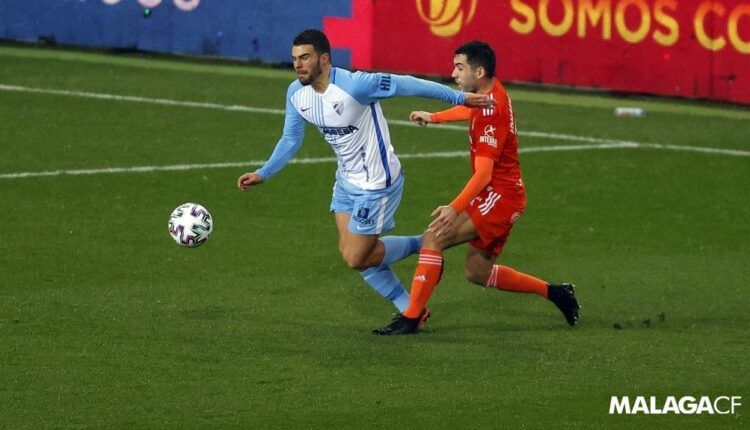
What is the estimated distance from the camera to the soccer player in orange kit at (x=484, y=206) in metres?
10.8

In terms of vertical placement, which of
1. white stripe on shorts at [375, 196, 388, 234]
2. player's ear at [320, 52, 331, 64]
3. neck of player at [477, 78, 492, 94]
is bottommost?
white stripe on shorts at [375, 196, 388, 234]

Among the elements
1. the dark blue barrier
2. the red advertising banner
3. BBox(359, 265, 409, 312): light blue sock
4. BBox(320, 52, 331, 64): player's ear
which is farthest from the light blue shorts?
the dark blue barrier

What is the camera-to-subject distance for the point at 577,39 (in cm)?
2195

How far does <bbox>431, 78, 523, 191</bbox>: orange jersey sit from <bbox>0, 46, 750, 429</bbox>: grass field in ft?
3.63

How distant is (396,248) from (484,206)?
776mm

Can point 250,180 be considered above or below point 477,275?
above

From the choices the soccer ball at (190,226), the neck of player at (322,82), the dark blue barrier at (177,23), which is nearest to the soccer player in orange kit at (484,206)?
the neck of player at (322,82)

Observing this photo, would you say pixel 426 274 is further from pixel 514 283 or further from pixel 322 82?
pixel 322 82

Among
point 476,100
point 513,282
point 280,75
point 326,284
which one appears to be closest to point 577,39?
point 280,75

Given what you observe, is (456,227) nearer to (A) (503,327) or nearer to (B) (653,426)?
(A) (503,327)

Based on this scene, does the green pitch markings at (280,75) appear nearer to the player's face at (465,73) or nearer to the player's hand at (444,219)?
the player's face at (465,73)

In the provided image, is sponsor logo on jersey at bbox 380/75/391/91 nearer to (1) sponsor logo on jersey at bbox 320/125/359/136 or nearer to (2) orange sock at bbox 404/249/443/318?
(1) sponsor logo on jersey at bbox 320/125/359/136

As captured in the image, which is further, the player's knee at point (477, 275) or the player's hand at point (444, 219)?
the player's knee at point (477, 275)

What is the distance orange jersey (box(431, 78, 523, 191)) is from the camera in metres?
10.8
